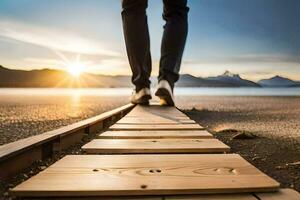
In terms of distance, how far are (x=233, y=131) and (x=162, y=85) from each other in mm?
859

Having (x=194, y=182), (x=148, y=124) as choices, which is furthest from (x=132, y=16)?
(x=194, y=182)

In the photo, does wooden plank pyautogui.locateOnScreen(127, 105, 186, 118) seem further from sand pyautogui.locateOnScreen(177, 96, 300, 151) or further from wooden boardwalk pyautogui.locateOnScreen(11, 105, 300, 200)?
wooden boardwalk pyautogui.locateOnScreen(11, 105, 300, 200)

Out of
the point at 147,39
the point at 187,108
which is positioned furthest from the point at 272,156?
the point at 187,108

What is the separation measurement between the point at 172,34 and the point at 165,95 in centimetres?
66

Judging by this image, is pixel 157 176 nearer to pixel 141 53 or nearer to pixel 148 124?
pixel 148 124

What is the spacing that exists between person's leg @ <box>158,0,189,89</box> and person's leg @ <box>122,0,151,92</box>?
0.63ft

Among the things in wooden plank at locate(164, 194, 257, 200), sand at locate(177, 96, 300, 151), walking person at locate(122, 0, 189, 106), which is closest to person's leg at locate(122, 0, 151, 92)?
walking person at locate(122, 0, 189, 106)

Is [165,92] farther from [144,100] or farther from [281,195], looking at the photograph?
[281,195]

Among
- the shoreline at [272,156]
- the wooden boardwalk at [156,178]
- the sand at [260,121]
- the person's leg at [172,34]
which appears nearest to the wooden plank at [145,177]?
the wooden boardwalk at [156,178]

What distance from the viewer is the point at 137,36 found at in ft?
10.9

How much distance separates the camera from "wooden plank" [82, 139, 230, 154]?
1437mm

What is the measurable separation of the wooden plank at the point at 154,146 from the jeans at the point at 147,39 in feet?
6.17

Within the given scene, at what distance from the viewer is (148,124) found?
7.66 ft

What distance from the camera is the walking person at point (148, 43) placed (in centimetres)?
329
